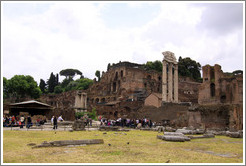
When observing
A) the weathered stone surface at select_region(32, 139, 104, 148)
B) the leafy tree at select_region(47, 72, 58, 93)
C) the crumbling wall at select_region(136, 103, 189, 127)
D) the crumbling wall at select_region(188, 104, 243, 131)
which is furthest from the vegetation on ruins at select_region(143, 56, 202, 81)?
the weathered stone surface at select_region(32, 139, 104, 148)

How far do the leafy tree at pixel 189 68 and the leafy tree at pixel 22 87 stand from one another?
1739 inches

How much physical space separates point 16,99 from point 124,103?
35.9 m

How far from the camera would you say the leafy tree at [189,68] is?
78.5 metres

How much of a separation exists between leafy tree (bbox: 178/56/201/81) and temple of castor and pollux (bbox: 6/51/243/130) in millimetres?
4752

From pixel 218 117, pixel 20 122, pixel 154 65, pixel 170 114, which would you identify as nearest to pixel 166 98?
pixel 170 114

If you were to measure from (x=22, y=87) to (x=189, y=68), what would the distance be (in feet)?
170

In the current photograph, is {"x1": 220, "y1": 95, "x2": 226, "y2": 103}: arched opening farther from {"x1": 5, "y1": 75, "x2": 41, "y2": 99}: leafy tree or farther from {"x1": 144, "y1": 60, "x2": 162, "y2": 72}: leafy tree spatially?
{"x1": 5, "y1": 75, "x2": 41, "y2": 99}: leafy tree

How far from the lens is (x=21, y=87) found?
66875 mm

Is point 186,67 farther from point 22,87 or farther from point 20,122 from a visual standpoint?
point 20,122

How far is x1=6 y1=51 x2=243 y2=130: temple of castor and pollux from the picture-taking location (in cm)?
2567

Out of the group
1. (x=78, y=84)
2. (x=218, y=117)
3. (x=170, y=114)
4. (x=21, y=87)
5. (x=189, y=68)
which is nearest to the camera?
(x=218, y=117)

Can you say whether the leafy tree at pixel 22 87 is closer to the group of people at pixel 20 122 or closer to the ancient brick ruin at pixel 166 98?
the ancient brick ruin at pixel 166 98

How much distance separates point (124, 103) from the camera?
5016 centimetres

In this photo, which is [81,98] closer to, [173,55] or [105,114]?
[105,114]
